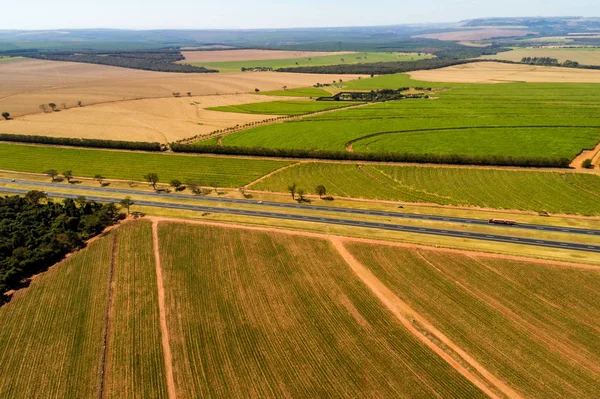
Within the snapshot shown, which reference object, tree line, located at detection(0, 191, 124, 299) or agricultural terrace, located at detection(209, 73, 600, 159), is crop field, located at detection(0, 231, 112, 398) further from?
agricultural terrace, located at detection(209, 73, 600, 159)

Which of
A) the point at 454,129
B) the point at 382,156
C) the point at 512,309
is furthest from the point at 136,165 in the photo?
the point at 454,129

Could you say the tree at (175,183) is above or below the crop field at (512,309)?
above

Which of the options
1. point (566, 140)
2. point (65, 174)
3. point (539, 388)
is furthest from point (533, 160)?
point (65, 174)

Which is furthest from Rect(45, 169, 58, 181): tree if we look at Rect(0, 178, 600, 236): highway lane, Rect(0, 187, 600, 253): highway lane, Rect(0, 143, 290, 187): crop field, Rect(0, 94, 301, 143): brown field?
Rect(0, 94, 301, 143): brown field

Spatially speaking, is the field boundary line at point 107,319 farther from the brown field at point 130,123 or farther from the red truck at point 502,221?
the brown field at point 130,123

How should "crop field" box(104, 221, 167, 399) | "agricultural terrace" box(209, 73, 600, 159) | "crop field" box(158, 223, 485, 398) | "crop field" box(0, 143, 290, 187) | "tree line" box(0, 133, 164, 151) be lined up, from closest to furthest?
"crop field" box(158, 223, 485, 398), "crop field" box(104, 221, 167, 399), "crop field" box(0, 143, 290, 187), "agricultural terrace" box(209, 73, 600, 159), "tree line" box(0, 133, 164, 151)

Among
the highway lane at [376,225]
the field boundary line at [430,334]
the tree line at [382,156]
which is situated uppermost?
the tree line at [382,156]

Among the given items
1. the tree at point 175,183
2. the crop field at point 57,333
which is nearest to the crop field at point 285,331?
the crop field at point 57,333
